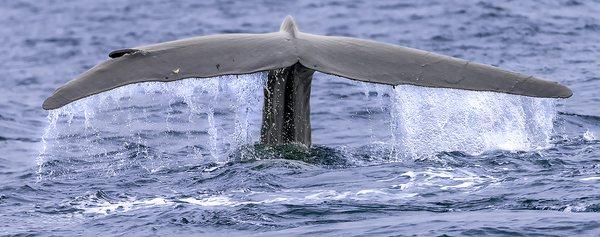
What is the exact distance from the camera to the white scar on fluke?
9.70 meters

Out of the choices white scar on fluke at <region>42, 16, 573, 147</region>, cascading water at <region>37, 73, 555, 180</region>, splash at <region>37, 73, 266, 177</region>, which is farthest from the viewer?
splash at <region>37, 73, 266, 177</region>

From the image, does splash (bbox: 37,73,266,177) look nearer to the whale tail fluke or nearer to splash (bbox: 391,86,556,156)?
the whale tail fluke

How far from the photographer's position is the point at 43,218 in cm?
987

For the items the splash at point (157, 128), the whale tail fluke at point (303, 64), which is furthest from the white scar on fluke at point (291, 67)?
the splash at point (157, 128)

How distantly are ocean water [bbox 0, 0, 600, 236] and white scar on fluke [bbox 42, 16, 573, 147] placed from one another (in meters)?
0.26

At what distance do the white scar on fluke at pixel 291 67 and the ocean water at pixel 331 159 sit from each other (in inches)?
10.3

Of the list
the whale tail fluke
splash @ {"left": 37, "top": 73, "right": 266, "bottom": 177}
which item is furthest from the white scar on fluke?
splash @ {"left": 37, "top": 73, "right": 266, "bottom": 177}

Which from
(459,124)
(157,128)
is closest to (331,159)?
(459,124)

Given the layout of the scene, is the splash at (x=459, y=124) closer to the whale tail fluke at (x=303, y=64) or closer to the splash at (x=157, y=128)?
the whale tail fluke at (x=303, y=64)

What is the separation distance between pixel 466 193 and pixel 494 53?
10782 mm

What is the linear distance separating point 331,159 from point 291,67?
1.15 metres

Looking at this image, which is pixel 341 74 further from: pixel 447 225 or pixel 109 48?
pixel 109 48

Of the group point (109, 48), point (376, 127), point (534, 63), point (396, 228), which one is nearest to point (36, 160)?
point (376, 127)

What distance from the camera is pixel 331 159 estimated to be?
11359mm
